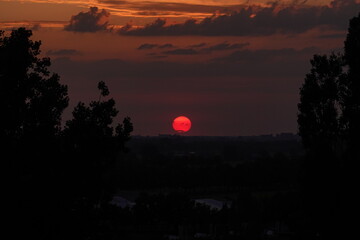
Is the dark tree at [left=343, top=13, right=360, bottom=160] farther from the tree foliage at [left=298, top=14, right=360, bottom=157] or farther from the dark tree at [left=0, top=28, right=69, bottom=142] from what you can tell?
the dark tree at [left=0, top=28, right=69, bottom=142]

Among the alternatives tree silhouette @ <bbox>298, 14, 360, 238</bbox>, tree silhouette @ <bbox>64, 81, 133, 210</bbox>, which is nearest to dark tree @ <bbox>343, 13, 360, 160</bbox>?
tree silhouette @ <bbox>298, 14, 360, 238</bbox>

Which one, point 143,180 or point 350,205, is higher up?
point 143,180

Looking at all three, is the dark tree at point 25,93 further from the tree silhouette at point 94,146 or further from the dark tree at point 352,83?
the dark tree at point 352,83

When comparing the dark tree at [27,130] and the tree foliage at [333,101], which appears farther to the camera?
the tree foliage at [333,101]

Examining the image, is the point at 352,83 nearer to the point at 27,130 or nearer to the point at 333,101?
the point at 333,101

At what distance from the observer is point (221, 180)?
404ft

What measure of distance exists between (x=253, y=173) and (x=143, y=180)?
668 inches

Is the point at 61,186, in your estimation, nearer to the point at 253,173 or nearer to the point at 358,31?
the point at 358,31

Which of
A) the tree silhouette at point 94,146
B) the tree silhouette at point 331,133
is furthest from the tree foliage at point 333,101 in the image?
the tree silhouette at point 94,146

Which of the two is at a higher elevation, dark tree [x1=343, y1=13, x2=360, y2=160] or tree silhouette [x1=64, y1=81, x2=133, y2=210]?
dark tree [x1=343, y1=13, x2=360, y2=160]

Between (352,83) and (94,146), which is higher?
(352,83)

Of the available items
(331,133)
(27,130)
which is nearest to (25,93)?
(27,130)

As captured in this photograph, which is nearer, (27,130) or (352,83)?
(27,130)

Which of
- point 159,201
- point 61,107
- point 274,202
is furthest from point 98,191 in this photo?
point 274,202
